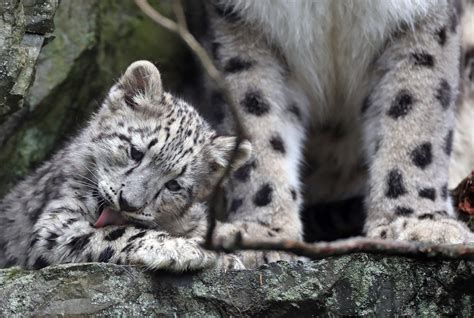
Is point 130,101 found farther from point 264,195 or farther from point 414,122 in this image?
point 414,122

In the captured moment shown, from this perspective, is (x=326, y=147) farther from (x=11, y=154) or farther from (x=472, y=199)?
(x=11, y=154)

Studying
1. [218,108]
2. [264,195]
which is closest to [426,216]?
[264,195]

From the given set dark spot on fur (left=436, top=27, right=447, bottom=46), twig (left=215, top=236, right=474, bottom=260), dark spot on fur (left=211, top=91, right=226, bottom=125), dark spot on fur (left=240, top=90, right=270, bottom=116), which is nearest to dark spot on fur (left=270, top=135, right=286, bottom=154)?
dark spot on fur (left=240, top=90, right=270, bottom=116)

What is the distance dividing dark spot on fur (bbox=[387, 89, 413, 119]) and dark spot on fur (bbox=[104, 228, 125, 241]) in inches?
67.5

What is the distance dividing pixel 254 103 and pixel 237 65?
0.22m

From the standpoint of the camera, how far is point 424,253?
441 cm

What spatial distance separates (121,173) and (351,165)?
1916mm

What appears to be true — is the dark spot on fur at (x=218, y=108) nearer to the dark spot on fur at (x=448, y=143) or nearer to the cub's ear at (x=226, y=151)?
the cub's ear at (x=226, y=151)

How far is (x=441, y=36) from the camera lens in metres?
5.78

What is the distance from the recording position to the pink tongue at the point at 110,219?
4750mm

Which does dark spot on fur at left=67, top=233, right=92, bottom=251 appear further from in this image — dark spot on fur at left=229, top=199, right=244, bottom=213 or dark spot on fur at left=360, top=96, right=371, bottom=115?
dark spot on fur at left=360, top=96, right=371, bottom=115

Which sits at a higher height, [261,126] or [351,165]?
[261,126]

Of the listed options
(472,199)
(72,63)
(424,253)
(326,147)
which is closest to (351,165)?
(326,147)

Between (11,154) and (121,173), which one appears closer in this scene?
(121,173)
